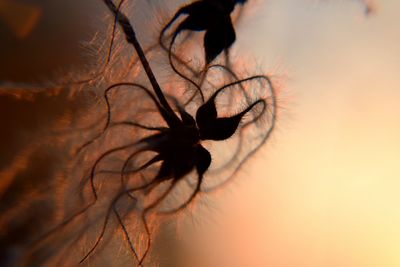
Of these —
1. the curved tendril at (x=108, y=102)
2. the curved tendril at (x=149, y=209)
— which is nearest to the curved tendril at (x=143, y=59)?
the curved tendril at (x=108, y=102)

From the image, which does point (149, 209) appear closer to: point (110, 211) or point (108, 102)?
point (110, 211)

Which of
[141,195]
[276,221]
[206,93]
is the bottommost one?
[276,221]

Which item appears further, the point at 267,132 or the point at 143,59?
the point at 267,132

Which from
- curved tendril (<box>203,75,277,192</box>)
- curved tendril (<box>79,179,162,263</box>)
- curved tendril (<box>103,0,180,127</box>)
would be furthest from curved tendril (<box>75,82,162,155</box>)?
curved tendril (<box>203,75,277,192</box>)

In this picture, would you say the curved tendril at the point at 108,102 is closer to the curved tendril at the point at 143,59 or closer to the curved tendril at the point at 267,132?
the curved tendril at the point at 143,59

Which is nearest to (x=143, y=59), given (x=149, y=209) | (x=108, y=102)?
(x=108, y=102)

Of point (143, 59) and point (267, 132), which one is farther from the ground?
point (143, 59)

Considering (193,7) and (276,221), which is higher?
(193,7)

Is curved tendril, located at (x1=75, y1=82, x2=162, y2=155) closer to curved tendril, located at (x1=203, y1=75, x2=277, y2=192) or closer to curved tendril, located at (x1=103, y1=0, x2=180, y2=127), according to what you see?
curved tendril, located at (x1=103, y1=0, x2=180, y2=127)

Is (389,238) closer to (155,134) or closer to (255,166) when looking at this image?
(255,166)

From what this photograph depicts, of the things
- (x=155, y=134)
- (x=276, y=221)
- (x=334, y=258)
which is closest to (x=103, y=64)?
(x=155, y=134)

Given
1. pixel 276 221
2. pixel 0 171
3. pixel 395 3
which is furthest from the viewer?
pixel 276 221
